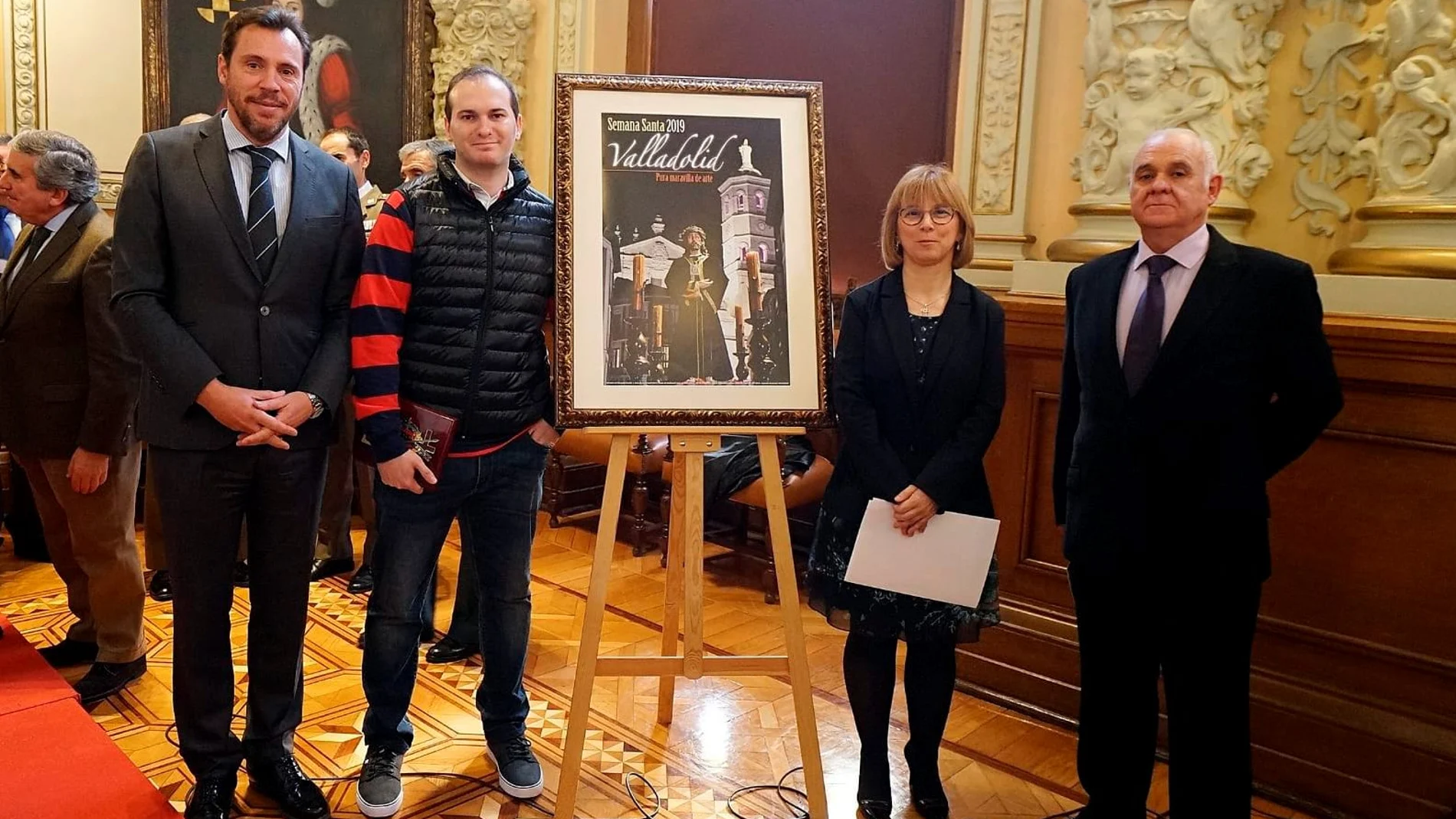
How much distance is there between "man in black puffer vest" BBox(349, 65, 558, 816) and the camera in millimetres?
2178

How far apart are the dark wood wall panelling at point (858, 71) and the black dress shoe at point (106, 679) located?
3.01 meters

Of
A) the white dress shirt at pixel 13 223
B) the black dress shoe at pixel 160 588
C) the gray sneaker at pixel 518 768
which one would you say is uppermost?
the white dress shirt at pixel 13 223

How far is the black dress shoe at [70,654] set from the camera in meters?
3.13

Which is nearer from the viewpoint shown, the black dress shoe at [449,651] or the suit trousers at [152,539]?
the black dress shoe at [449,651]

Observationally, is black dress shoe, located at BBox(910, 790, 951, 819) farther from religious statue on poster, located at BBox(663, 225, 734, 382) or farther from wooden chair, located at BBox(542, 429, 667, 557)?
wooden chair, located at BBox(542, 429, 667, 557)

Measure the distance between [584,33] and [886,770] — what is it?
13.5 ft

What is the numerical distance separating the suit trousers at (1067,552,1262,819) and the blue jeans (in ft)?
4.25

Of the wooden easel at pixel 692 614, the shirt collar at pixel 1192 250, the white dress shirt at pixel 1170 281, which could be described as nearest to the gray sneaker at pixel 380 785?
the wooden easel at pixel 692 614

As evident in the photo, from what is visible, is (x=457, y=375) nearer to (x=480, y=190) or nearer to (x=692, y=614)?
(x=480, y=190)

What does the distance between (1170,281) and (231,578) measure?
6.90 ft

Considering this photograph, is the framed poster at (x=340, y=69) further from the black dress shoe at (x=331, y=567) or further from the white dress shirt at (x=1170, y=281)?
the white dress shirt at (x=1170, y=281)

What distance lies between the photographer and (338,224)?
2.21 meters

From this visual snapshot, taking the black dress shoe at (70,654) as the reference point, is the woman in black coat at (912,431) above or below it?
above

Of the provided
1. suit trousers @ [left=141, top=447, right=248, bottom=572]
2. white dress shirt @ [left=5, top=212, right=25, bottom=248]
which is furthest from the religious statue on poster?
white dress shirt @ [left=5, top=212, right=25, bottom=248]
